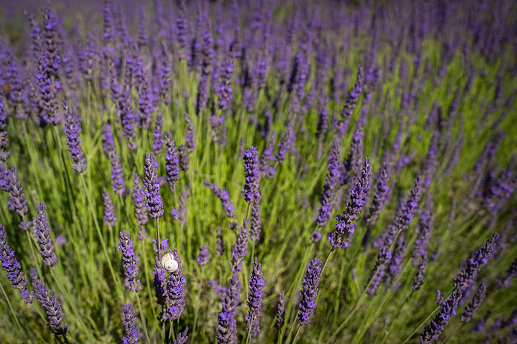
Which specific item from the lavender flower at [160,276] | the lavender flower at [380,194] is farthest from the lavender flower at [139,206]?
the lavender flower at [380,194]

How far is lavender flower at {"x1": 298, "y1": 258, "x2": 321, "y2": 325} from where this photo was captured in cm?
133

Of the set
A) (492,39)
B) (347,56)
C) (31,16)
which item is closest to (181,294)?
(31,16)

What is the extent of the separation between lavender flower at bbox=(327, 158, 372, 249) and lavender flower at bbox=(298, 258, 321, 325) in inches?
6.5

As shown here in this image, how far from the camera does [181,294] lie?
1.33 metres

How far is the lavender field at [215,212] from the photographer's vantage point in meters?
1.52

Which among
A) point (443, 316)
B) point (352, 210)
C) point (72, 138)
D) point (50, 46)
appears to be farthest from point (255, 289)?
point (50, 46)

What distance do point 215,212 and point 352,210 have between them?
1565 mm

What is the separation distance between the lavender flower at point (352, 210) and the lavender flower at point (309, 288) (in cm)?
16

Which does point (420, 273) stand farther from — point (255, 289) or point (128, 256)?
point (128, 256)

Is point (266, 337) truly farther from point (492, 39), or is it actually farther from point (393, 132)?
point (492, 39)

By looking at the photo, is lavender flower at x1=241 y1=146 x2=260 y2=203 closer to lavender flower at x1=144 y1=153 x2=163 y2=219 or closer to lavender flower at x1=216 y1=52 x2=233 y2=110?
lavender flower at x1=144 y1=153 x2=163 y2=219

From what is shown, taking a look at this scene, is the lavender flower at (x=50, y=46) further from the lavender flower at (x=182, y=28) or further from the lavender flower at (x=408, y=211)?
the lavender flower at (x=408, y=211)

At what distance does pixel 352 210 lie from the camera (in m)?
1.35

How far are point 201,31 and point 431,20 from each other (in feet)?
19.7
